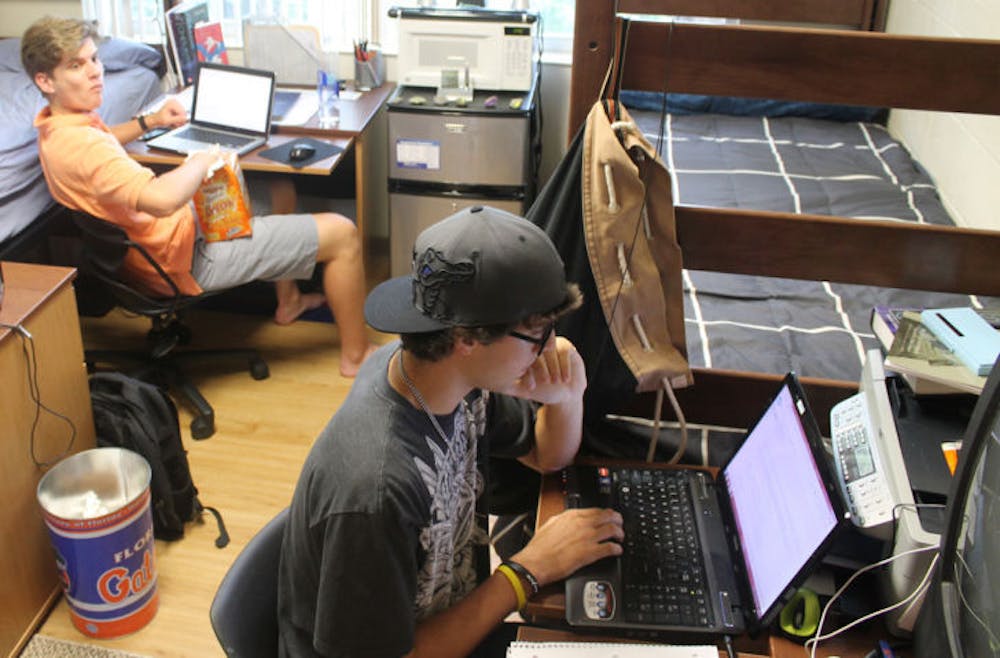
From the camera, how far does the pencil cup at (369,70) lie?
3.75m

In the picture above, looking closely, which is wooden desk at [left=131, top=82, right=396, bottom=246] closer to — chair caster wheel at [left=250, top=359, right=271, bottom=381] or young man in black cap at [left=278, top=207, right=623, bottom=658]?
chair caster wheel at [left=250, top=359, right=271, bottom=381]

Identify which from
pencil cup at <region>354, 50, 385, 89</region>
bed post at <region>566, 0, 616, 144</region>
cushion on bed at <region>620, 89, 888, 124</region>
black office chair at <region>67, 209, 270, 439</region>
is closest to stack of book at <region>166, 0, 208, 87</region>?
pencil cup at <region>354, 50, 385, 89</region>

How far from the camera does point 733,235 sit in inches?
68.0

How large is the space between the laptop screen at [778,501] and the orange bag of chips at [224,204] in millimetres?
1883

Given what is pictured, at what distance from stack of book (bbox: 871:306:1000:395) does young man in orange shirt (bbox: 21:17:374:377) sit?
1.92 metres

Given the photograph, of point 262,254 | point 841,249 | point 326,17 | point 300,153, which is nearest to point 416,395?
point 841,249

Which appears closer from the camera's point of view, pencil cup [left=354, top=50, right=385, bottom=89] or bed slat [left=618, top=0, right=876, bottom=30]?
bed slat [left=618, top=0, right=876, bottom=30]

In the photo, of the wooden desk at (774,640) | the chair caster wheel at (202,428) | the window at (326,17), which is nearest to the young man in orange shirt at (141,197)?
the chair caster wheel at (202,428)

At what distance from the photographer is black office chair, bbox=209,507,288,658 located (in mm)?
1326

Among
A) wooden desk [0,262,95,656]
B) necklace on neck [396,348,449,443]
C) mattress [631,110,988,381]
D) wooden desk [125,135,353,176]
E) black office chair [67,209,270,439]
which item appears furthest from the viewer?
wooden desk [125,135,353,176]

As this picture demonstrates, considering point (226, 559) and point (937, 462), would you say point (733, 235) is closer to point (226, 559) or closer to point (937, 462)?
point (937, 462)

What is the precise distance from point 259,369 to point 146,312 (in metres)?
0.46

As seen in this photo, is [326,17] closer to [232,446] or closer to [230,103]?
[230,103]

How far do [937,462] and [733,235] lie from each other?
1.71 ft
